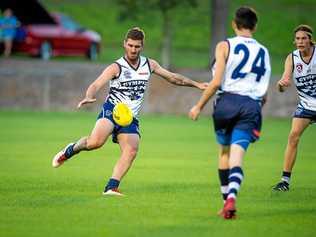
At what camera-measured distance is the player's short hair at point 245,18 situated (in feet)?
38.8

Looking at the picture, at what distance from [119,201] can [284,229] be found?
2.60 m

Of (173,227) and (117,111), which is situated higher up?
(117,111)

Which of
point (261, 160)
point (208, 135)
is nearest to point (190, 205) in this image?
point (261, 160)

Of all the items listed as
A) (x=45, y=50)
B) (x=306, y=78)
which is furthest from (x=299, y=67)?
(x=45, y=50)

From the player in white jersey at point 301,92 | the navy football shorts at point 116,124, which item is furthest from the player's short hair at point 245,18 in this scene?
the player in white jersey at point 301,92

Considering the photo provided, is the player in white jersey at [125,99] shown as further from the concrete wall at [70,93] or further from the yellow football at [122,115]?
the concrete wall at [70,93]

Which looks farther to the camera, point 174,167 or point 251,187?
point 174,167

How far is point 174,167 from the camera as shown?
18469mm

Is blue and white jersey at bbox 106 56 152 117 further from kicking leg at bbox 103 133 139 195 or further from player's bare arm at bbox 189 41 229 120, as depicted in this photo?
player's bare arm at bbox 189 41 229 120

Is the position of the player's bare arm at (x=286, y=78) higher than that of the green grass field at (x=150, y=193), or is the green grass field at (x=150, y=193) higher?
the player's bare arm at (x=286, y=78)

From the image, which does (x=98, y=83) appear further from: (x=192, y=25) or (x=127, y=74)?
(x=192, y=25)

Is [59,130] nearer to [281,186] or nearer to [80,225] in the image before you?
[281,186]

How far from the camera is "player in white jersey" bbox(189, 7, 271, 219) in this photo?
11812mm

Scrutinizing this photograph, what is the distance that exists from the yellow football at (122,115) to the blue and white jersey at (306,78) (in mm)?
2671
